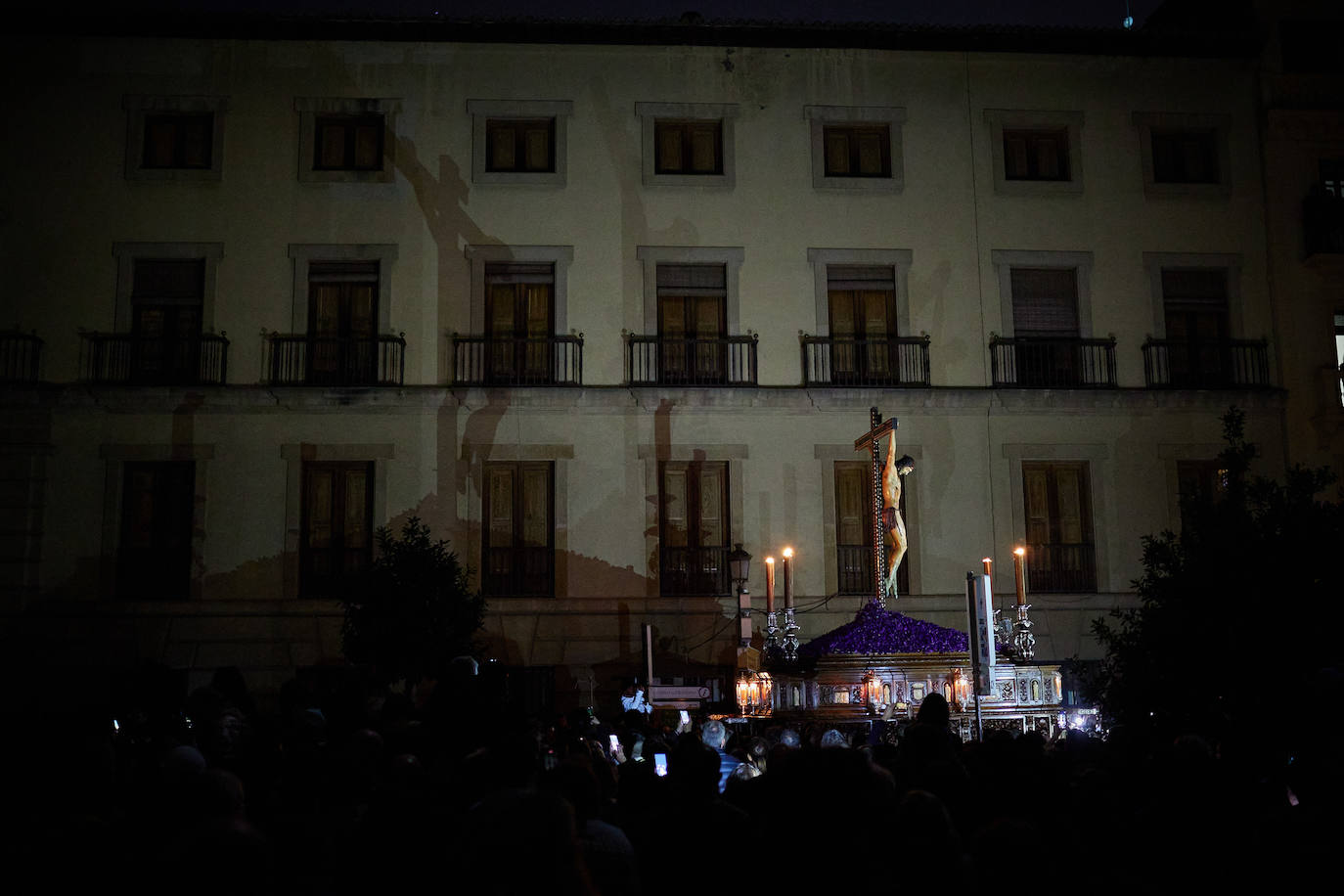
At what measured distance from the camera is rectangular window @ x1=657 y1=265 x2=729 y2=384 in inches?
993

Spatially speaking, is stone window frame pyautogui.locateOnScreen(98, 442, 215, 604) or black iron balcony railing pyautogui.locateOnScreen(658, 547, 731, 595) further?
black iron balcony railing pyautogui.locateOnScreen(658, 547, 731, 595)

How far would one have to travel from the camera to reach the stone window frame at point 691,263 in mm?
25266

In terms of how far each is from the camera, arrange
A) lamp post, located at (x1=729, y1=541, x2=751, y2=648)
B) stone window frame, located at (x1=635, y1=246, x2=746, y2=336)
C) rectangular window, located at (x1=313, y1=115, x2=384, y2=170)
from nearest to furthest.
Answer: lamp post, located at (x1=729, y1=541, x2=751, y2=648) < stone window frame, located at (x1=635, y1=246, x2=746, y2=336) < rectangular window, located at (x1=313, y1=115, x2=384, y2=170)

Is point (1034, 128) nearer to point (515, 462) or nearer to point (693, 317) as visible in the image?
point (693, 317)

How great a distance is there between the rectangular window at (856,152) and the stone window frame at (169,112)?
1153cm

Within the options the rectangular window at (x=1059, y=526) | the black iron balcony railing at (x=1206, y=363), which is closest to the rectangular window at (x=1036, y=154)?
the black iron balcony railing at (x=1206, y=363)

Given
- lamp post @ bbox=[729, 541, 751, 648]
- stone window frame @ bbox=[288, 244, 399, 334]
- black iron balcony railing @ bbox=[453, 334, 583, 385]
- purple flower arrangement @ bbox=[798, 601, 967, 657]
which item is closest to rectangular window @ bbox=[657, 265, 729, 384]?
black iron balcony railing @ bbox=[453, 334, 583, 385]

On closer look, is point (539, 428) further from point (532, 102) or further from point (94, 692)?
point (94, 692)

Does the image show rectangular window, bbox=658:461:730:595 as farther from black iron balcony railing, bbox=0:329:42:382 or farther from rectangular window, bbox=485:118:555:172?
black iron balcony railing, bbox=0:329:42:382

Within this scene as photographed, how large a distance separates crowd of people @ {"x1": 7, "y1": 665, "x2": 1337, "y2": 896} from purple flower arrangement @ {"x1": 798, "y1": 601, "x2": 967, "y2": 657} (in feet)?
16.0

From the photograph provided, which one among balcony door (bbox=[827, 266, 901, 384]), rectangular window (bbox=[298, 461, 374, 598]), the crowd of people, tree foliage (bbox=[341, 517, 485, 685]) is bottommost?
the crowd of people

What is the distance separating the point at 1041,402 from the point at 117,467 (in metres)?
17.1

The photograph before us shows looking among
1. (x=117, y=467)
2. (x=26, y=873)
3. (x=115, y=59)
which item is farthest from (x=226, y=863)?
(x=115, y=59)

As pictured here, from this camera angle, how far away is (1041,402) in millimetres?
25312
